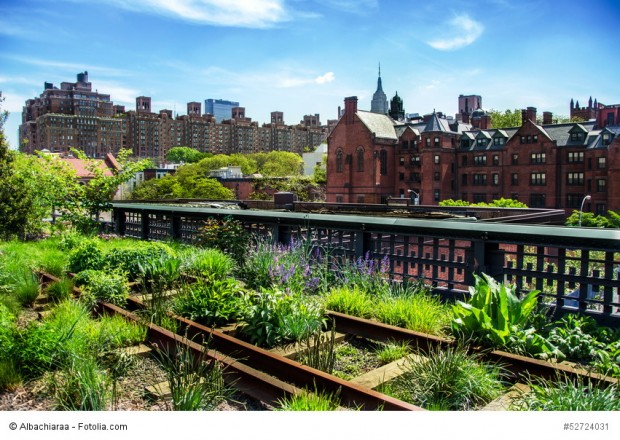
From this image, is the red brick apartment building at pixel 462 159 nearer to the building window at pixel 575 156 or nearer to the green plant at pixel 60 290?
the building window at pixel 575 156

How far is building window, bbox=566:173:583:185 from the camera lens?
51.4 metres

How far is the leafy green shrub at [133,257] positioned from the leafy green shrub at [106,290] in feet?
2.44

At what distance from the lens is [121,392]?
11.8 feet

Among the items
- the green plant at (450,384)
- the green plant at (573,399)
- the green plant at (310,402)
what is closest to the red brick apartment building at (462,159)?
the green plant at (450,384)

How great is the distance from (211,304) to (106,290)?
5.12 feet

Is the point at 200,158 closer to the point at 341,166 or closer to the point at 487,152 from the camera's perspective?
the point at 341,166

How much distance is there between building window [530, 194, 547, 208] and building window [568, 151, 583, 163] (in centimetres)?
424

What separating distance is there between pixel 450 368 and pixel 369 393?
0.64 meters

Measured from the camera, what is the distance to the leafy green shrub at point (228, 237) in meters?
8.57

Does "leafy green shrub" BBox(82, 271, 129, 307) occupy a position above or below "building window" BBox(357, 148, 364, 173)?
below

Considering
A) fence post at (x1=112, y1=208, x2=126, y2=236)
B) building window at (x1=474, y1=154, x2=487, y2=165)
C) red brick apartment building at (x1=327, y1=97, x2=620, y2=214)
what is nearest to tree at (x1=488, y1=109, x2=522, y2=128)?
red brick apartment building at (x1=327, y1=97, x2=620, y2=214)

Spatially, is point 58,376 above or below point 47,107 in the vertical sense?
below

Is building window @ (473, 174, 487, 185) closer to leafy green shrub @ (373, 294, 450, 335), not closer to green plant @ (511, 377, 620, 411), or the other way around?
leafy green shrub @ (373, 294, 450, 335)

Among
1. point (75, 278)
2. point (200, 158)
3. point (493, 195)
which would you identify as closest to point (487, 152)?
point (493, 195)
